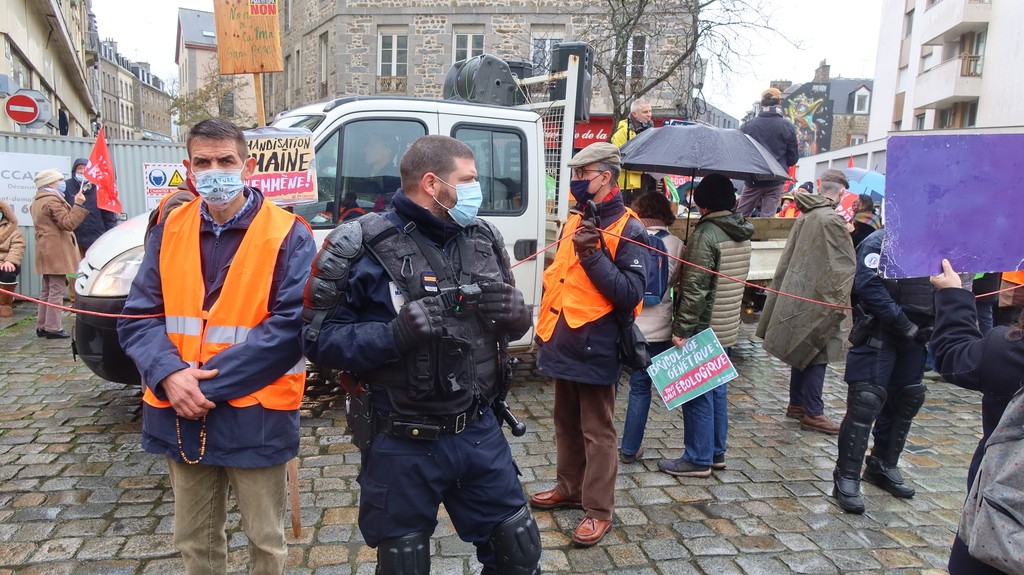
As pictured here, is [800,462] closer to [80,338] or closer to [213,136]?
[213,136]

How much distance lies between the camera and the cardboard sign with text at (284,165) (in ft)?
14.9

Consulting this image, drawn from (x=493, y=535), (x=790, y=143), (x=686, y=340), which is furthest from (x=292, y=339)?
(x=790, y=143)

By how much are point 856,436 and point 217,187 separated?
3.75m

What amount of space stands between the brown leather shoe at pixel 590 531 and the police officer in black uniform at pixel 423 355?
1.17 metres

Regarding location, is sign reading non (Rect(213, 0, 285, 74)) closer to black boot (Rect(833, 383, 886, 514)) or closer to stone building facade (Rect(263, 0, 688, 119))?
black boot (Rect(833, 383, 886, 514))

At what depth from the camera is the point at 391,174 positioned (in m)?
5.40

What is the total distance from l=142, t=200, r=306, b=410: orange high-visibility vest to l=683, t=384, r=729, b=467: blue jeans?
2837 mm

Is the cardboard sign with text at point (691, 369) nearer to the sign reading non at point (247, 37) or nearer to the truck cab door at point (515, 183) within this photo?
the truck cab door at point (515, 183)

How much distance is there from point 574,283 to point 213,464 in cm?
196

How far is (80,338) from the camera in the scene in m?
4.75

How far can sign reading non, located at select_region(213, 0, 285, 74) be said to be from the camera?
5016mm

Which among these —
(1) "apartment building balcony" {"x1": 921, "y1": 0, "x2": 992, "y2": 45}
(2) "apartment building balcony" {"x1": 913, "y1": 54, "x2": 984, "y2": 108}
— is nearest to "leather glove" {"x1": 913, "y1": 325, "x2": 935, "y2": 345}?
(2) "apartment building balcony" {"x1": 913, "y1": 54, "x2": 984, "y2": 108}

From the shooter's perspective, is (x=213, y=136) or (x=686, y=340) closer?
(x=213, y=136)

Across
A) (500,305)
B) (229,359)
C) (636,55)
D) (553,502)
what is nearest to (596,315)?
(553,502)
